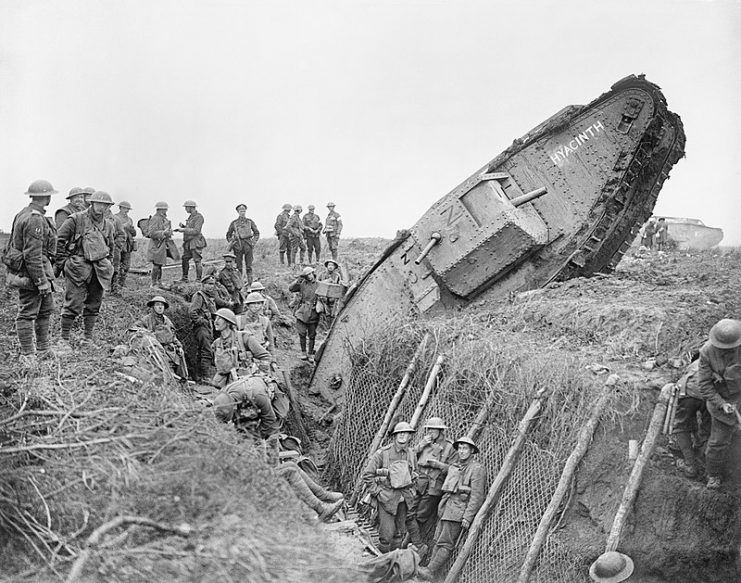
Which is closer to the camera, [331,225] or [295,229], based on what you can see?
[295,229]

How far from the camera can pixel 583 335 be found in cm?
904

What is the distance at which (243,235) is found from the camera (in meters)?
17.2

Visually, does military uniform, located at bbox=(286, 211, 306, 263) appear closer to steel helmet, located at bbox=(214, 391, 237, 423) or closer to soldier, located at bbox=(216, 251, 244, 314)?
soldier, located at bbox=(216, 251, 244, 314)

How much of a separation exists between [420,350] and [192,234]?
26.3 feet

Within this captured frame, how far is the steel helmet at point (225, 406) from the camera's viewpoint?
25.6ft

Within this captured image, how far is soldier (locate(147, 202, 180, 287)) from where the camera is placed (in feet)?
51.3

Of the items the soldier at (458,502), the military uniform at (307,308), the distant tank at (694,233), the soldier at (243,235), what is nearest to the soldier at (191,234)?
the soldier at (243,235)

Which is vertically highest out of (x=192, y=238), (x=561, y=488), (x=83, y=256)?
(x=192, y=238)

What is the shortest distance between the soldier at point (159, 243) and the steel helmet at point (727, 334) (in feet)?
37.1

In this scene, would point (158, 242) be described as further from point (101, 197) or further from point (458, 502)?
point (458, 502)

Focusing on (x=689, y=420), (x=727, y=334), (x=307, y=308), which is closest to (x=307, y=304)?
(x=307, y=308)

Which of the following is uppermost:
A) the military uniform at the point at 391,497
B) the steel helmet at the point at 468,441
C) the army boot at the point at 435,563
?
the steel helmet at the point at 468,441

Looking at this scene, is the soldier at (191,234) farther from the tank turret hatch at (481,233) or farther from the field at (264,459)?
the tank turret hatch at (481,233)

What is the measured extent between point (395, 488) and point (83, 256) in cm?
479
